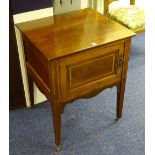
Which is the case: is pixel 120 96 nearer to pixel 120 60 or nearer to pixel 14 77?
pixel 120 60

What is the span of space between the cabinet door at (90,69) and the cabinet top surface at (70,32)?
0.04m

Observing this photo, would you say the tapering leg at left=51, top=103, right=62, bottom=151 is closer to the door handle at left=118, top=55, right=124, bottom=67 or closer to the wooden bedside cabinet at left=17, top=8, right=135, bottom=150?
the wooden bedside cabinet at left=17, top=8, right=135, bottom=150

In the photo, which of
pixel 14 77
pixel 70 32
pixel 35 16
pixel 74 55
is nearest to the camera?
pixel 74 55

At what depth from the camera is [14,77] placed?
1639 mm

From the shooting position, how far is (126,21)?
2.02 meters

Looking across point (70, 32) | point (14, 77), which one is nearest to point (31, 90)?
point (14, 77)

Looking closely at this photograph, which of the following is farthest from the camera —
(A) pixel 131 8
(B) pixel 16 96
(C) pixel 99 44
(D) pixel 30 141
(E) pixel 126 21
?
(A) pixel 131 8

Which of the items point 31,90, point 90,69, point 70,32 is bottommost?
point 31,90

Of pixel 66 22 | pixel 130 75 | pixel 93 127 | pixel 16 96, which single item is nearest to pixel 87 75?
pixel 66 22

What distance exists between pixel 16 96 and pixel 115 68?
0.66 m

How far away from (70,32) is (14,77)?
0.49 metres

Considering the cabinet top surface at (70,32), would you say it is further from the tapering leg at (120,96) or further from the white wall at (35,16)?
the tapering leg at (120,96)

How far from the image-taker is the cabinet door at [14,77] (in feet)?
4.96
